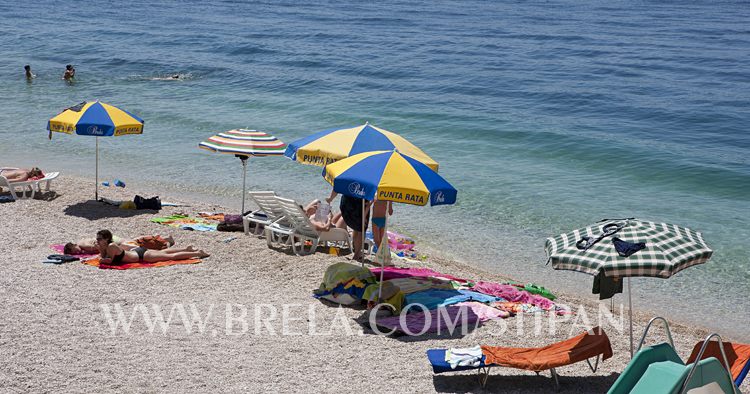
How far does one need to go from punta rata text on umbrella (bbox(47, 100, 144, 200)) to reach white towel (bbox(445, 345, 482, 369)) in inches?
317

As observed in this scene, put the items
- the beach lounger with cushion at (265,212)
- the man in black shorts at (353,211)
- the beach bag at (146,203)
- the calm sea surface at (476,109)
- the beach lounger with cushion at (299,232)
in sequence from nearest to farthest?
the man in black shorts at (353,211), the beach lounger with cushion at (299,232), the beach lounger with cushion at (265,212), the beach bag at (146,203), the calm sea surface at (476,109)

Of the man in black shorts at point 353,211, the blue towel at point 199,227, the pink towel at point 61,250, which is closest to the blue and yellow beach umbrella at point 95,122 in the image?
the blue towel at point 199,227

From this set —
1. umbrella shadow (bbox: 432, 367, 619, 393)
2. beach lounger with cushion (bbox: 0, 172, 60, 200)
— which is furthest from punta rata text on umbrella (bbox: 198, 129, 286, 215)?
umbrella shadow (bbox: 432, 367, 619, 393)

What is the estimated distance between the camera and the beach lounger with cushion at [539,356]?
762 cm

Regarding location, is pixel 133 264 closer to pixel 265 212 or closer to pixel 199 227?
pixel 199 227

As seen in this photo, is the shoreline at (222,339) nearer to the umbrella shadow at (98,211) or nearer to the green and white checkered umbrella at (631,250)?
the green and white checkered umbrella at (631,250)

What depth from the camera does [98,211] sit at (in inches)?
561

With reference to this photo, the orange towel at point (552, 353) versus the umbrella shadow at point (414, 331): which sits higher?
the orange towel at point (552, 353)

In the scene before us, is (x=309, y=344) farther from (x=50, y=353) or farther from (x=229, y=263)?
(x=229, y=263)

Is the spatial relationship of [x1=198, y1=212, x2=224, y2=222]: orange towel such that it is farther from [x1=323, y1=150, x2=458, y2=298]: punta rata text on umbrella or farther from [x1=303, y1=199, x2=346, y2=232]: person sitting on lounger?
[x1=323, y1=150, x2=458, y2=298]: punta rata text on umbrella

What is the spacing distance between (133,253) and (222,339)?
3.19 metres

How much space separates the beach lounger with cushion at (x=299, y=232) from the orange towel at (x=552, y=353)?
4.53 m

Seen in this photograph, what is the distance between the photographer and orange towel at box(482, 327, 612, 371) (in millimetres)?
7625

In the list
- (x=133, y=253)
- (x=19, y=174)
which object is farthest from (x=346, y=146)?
(x=19, y=174)
